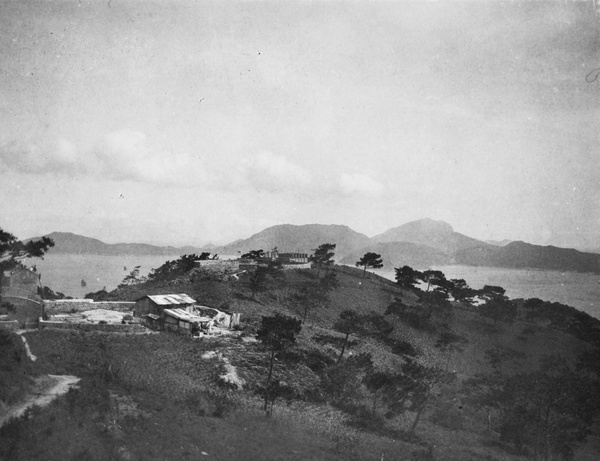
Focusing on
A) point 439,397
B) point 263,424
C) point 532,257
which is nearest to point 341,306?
point 439,397

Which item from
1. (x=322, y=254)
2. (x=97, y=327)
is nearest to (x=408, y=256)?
(x=322, y=254)

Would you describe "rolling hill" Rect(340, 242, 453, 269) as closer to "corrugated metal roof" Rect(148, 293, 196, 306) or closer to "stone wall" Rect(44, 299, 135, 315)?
"corrugated metal roof" Rect(148, 293, 196, 306)

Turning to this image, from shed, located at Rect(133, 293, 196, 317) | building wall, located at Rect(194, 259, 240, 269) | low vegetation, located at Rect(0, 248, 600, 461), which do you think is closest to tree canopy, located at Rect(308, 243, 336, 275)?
low vegetation, located at Rect(0, 248, 600, 461)

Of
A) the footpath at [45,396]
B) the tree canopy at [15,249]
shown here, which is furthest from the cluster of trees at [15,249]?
the footpath at [45,396]

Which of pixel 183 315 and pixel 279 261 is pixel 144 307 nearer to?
pixel 183 315

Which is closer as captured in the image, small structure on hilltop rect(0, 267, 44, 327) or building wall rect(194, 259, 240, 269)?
small structure on hilltop rect(0, 267, 44, 327)

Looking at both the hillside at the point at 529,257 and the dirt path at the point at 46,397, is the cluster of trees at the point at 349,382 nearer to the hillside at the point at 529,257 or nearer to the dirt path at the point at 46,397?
the dirt path at the point at 46,397
